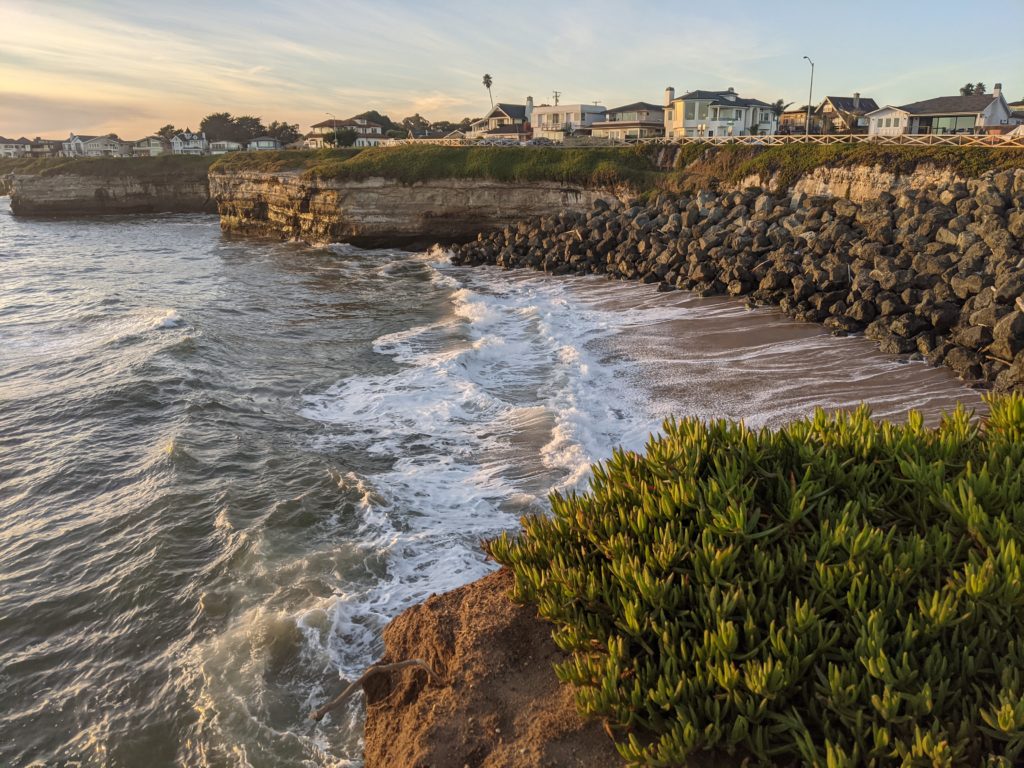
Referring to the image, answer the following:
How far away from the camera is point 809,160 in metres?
33.0

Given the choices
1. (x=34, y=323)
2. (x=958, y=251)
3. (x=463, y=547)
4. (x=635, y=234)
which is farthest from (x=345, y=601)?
(x=635, y=234)

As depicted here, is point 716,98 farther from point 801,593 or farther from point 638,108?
point 801,593

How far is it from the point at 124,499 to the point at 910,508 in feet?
39.0

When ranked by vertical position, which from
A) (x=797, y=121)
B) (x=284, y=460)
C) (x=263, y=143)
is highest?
(x=263, y=143)

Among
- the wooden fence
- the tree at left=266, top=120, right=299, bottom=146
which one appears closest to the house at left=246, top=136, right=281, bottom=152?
the tree at left=266, top=120, right=299, bottom=146

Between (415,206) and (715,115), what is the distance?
33655 mm

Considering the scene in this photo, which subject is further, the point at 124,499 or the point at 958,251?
the point at 958,251

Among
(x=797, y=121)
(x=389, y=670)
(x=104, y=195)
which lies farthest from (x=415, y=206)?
(x=104, y=195)

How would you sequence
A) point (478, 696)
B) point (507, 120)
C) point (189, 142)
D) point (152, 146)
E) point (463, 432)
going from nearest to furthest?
point (478, 696), point (463, 432), point (507, 120), point (189, 142), point (152, 146)

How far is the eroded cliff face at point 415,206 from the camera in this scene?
42.5m

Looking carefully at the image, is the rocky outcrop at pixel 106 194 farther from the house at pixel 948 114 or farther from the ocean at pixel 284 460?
the house at pixel 948 114

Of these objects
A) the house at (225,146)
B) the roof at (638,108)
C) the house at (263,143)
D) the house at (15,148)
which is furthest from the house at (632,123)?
the house at (15,148)

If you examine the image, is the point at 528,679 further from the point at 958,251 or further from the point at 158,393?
the point at 958,251

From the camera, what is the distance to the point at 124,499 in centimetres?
1121
